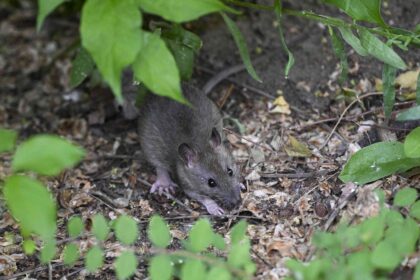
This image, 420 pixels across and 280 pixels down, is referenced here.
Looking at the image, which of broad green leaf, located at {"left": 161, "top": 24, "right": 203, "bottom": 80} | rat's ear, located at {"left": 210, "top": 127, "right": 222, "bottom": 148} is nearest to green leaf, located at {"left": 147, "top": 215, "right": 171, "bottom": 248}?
broad green leaf, located at {"left": 161, "top": 24, "right": 203, "bottom": 80}

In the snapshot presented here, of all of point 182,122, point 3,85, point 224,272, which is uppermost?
point 224,272

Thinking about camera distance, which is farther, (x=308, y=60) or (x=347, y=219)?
(x=308, y=60)

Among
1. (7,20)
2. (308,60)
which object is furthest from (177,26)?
(7,20)

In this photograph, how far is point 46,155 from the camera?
2760 mm

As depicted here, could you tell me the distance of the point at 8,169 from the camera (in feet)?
18.9

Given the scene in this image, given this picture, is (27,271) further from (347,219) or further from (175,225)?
(347,219)

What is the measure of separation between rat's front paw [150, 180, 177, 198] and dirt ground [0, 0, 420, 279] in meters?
0.09

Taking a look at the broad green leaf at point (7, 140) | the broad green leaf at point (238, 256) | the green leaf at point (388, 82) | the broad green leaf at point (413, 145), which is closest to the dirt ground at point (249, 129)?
the broad green leaf at point (413, 145)

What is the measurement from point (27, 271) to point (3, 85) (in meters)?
3.29

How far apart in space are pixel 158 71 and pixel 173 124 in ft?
8.00

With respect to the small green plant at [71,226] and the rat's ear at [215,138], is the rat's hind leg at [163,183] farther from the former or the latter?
the small green plant at [71,226]

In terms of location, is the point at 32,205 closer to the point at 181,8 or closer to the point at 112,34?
the point at 112,34

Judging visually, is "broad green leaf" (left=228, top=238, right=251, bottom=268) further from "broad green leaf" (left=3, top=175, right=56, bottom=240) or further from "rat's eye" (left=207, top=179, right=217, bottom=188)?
"rat's eye" (left=207, top=179, right=217, bottom=188)

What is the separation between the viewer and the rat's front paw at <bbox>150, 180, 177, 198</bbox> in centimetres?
546
